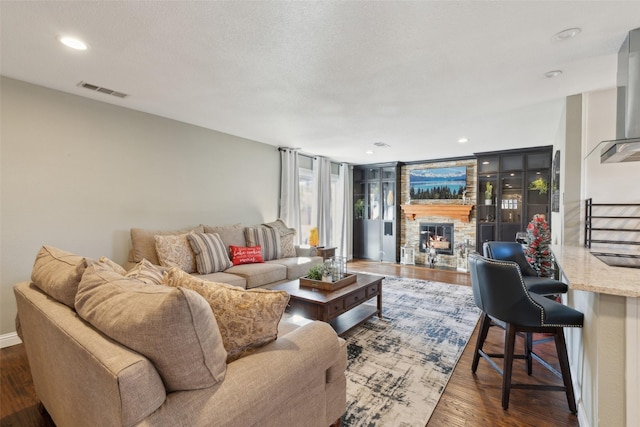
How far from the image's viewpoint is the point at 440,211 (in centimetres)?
656

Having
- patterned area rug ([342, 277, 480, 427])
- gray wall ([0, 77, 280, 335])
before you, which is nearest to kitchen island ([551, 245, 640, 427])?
patterned area rug ([342, 277, 480, 427])

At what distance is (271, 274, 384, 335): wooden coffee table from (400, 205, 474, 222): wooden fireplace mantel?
3779mm

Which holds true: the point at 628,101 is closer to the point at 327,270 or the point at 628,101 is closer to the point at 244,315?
the point at 327,270

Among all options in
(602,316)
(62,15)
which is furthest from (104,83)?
(602,316)

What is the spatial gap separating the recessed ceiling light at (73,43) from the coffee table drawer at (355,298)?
2.94m

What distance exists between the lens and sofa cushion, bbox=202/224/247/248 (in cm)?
409

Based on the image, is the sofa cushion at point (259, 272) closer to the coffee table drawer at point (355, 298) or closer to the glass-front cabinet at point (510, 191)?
the coffee table drawer at point (355, 298)

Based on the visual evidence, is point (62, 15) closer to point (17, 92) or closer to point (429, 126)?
point (17, 92)

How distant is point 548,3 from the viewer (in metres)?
1.65

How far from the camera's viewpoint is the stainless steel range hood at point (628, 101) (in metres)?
1.93

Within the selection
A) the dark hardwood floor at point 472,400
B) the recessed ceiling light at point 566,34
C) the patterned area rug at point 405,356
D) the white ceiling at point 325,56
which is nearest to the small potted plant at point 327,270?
the patterned area rug at point 405,356

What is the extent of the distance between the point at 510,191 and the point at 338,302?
493cm

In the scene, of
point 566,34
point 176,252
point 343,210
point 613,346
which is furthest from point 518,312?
point 343,210

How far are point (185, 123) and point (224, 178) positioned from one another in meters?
0.95
